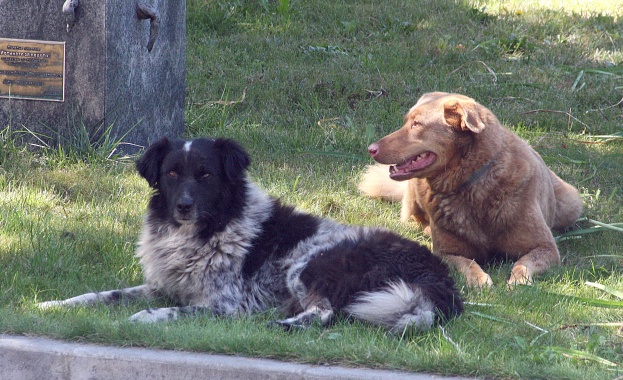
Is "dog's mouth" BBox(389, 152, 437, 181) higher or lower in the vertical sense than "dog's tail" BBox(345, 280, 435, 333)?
higher

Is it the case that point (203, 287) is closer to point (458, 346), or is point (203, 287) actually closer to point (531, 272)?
point (458, 346)

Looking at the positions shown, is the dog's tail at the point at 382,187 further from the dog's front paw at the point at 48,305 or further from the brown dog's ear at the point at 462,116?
the dog's front paw at the point at 48,305

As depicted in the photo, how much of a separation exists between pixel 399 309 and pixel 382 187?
3070mm

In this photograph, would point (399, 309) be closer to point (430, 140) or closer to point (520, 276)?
point (520, 276)

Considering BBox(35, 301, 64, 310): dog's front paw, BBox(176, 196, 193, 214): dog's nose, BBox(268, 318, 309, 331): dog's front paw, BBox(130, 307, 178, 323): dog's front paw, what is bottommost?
BBox(35, 301, 64, 310): dog's front paw

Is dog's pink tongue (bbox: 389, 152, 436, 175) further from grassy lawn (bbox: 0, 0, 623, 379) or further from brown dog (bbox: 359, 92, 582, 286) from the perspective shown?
grassy lawn (bbox: 0, 0, 623, 379)

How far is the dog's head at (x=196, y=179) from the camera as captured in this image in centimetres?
503

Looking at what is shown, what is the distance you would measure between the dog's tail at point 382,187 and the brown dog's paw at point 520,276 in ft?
6.27

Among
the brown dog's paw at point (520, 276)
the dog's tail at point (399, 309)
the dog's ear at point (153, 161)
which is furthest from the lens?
the brown dog's paw at point (520, 276)

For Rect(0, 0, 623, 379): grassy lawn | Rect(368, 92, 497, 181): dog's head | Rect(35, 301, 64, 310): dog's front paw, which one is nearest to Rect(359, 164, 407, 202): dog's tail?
Rect(0, 0, 623, 379): grassy lawn

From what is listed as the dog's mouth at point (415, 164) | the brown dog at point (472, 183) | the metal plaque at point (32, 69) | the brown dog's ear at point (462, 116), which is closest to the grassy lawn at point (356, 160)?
the brown dog at point (472, 183)

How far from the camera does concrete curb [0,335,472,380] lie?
3877mm

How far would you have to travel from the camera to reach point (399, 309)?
4516 millimetres

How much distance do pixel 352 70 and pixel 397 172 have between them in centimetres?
516
